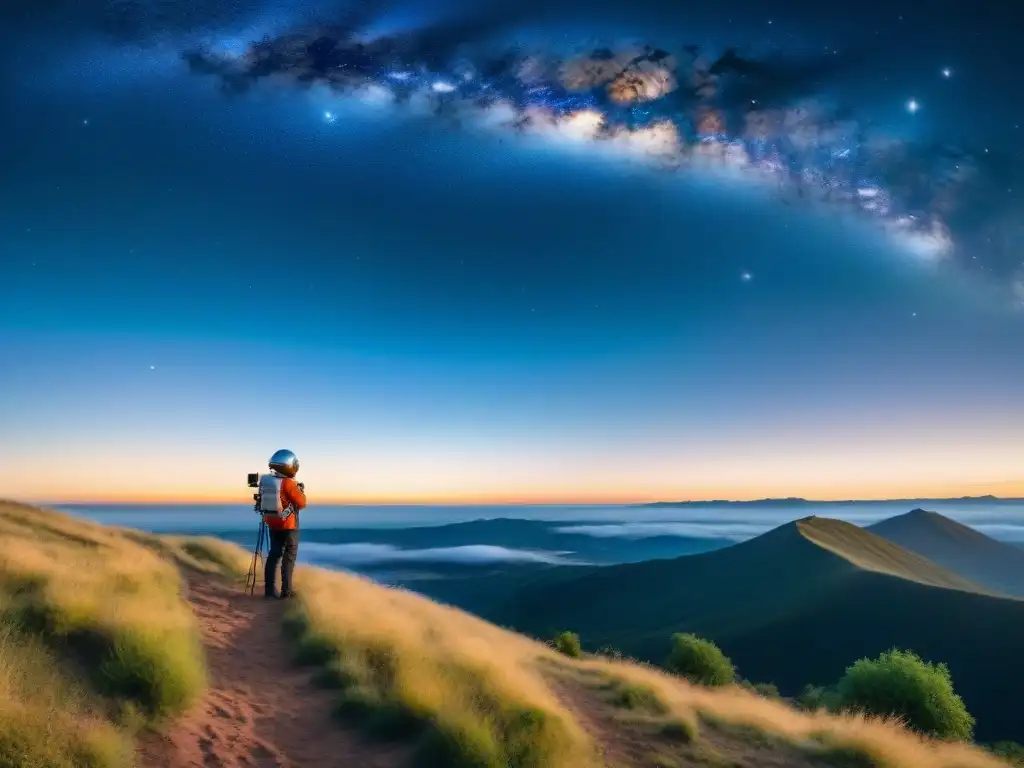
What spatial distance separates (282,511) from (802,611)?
306 ft

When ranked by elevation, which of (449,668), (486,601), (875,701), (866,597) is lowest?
(486,601)

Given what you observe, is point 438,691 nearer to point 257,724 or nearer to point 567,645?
point 257,724

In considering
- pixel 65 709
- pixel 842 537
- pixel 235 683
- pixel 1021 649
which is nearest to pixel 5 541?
pixel 235 683

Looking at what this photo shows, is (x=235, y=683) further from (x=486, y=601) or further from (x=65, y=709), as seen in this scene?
(x=486, y=601)

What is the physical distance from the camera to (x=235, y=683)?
9680mm

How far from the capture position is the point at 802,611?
90000 millimetres

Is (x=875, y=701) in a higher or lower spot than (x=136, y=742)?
lower

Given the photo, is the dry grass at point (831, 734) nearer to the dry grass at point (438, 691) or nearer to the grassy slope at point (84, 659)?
the dry grass at point (438, 691)

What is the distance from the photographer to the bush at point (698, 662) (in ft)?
102

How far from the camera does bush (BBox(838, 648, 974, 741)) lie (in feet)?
79.2

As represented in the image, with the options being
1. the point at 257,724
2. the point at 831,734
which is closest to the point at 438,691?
the point at 257,724

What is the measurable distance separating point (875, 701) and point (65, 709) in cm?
2798

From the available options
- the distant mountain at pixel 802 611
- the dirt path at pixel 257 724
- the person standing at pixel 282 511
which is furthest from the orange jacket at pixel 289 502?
the distant mountain at pixel 802 611

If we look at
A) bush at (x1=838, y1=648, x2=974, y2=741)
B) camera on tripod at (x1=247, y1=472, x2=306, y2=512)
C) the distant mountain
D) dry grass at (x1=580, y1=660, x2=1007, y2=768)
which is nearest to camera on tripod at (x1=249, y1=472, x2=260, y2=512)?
camera on tripod at (x1=247, y1=472, x2=306, y2=512)
